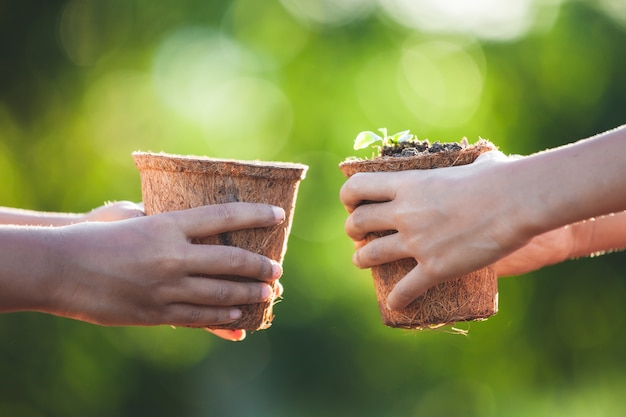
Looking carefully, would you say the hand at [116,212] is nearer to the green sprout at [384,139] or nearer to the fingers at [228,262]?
the fingers at [228,262]

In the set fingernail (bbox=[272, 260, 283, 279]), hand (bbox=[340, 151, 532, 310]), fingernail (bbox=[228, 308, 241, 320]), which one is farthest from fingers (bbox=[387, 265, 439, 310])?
fingernail (bbox=[228, 308, 241, 320])

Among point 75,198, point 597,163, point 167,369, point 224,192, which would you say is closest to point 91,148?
point 75,198

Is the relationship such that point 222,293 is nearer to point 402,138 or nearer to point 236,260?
point 236,260

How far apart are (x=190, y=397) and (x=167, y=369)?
473mm

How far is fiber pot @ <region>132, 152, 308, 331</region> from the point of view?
→ 5.95ft

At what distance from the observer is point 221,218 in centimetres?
178

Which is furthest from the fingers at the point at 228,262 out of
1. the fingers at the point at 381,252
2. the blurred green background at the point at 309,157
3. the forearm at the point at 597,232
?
the blurred green background at the point at 309,157

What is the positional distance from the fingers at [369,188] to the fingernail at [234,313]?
1.44ft

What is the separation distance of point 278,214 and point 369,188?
26 cm

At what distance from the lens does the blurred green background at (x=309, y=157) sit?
8.23 meters

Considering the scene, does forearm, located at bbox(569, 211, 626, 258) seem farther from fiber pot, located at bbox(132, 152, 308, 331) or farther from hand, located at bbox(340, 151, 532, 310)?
fiber pot, located at bbox(132, 152, 308, 331)

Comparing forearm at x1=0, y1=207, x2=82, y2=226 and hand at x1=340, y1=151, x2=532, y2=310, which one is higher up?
forearm at x1=0, y1=207, x2=82, y2=226

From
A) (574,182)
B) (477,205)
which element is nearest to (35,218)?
(477,205)

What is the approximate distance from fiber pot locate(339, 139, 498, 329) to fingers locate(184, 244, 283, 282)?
0.34m
